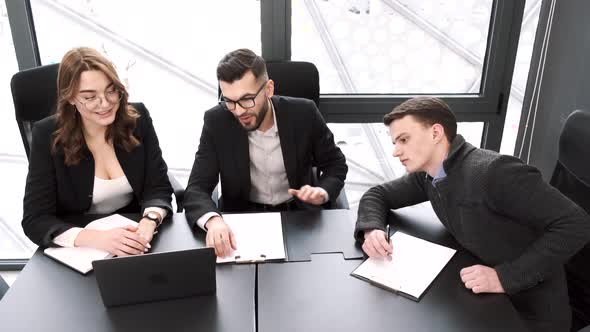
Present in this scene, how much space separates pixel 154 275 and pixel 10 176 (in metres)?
2.10

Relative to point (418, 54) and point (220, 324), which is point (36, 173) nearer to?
point (220, 324)

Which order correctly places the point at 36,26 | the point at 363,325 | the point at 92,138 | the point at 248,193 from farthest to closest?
the point at 36,26, the point at 248,193, the point at 92,138, the point at 363,325

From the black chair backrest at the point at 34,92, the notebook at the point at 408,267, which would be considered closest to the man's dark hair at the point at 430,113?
the notebook at the point at 408,267

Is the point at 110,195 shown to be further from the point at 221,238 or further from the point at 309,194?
the point at 309,194

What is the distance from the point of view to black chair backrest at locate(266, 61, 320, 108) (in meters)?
1.91

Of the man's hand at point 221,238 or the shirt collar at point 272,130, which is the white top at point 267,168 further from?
the man's hand at point 221,238

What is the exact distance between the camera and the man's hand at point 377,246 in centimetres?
122

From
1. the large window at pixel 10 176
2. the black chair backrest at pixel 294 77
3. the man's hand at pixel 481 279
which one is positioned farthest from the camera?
the large window at pixel 10 176

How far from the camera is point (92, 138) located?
5.41ft

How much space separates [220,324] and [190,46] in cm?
171

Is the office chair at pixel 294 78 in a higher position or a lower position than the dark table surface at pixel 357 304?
higher

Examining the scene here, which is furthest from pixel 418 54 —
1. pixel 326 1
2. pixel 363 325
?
pixel 363 325

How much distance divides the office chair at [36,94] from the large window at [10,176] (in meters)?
0.70

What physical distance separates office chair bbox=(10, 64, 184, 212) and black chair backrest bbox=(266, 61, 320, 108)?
621mm
